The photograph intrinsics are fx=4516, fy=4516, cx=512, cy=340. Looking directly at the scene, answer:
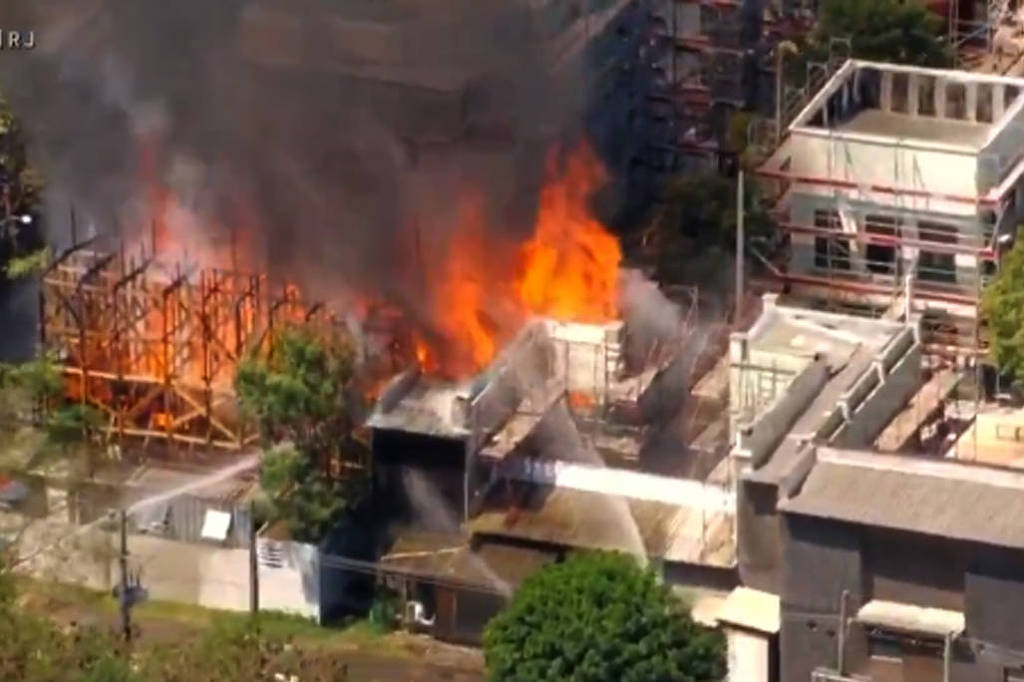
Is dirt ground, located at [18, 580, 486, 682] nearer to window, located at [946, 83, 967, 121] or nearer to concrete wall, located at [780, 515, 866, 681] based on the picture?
concrete wall, located at [780, 515, 866, 681]

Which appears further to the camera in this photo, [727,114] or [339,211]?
[727,114]

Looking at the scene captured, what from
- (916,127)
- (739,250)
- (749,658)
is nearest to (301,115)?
(739,250)

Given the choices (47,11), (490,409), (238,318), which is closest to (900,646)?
(490,409)

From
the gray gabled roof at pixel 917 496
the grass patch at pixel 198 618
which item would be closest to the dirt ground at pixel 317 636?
the grass patch at pixel 198 618

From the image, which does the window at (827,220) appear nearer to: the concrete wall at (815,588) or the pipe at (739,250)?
the pipe at (739,250)

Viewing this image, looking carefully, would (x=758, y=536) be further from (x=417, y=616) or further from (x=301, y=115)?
(x=301, y=115)

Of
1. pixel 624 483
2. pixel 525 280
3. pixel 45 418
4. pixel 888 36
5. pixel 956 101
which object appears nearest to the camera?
pixel 624 483

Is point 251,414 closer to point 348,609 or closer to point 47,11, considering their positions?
point 348,609
